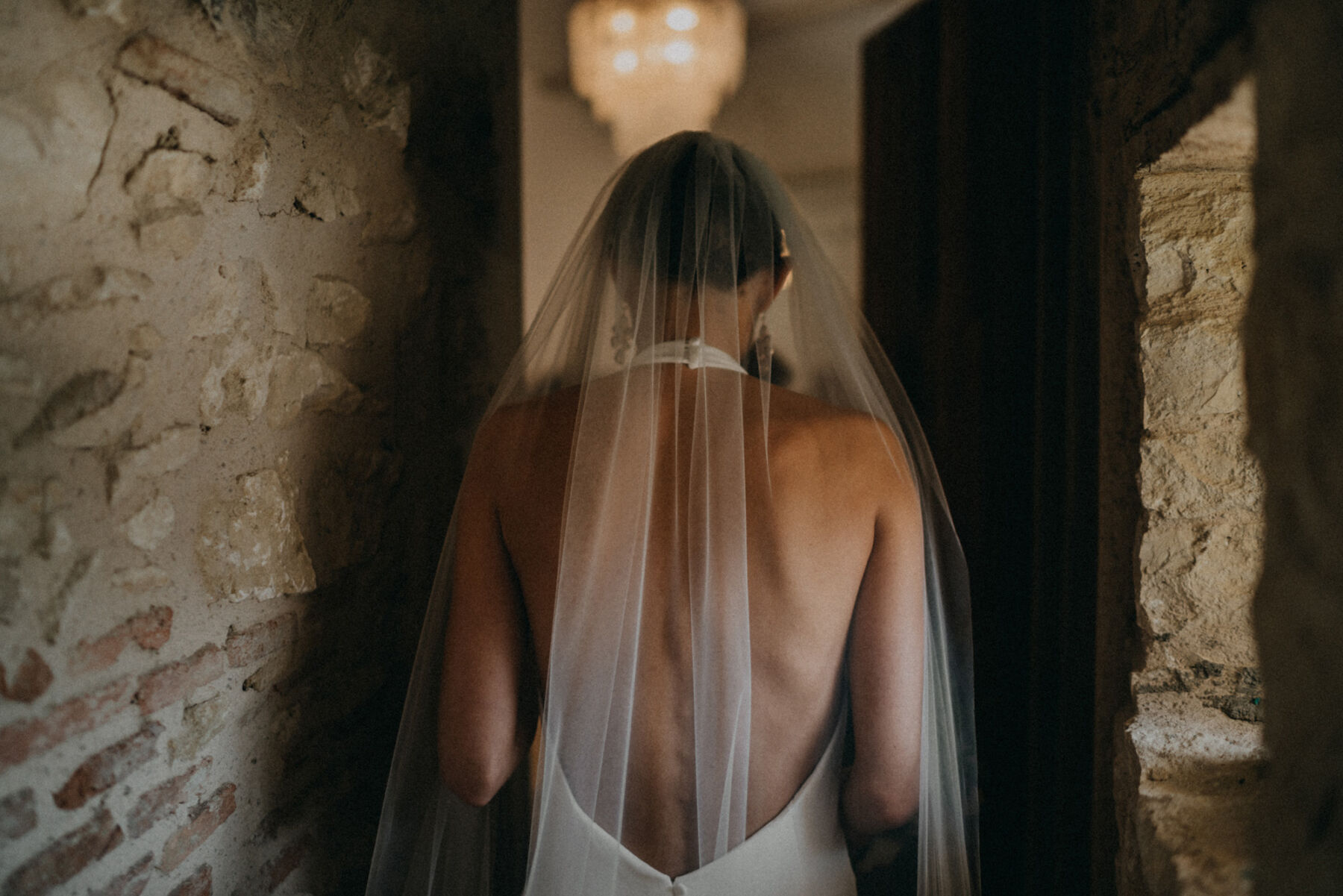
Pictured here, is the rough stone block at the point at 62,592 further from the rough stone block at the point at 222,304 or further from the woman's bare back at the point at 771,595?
the woman's bare back at the point at 771,595

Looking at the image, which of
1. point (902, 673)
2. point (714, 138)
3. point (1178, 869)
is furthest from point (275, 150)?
point (1178, 869)

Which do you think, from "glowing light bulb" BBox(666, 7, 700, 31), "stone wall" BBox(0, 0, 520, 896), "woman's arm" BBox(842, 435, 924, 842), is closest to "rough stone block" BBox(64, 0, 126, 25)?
"stone wall" BBox(0, 0, 520, 896)

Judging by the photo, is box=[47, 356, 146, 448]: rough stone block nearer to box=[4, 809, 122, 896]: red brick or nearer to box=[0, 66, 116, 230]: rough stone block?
box=[0, 66, 116, 230]: rough stone block

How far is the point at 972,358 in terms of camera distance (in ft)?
5.10

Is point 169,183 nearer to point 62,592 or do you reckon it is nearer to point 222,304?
point 222,304

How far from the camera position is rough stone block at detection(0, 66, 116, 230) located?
739mm

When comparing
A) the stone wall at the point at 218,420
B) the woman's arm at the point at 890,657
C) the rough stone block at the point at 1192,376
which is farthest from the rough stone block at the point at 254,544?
the rough stone block at the point at 1192,376

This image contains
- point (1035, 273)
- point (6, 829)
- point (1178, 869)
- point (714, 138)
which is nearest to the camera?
point (6, 829)

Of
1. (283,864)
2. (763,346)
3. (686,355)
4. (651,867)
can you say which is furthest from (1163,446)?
(283,864)

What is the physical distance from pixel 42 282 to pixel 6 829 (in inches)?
24.4

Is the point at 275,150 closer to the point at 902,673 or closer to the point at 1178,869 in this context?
the point at 902,673

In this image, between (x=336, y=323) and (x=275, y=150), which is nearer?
(x=275, y=150)

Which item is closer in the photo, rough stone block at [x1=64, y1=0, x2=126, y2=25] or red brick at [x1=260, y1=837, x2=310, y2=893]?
rough stone block at [x1=64, y1=0, x2=126, y2=25]

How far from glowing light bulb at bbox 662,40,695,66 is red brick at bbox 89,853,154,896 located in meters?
2.41
